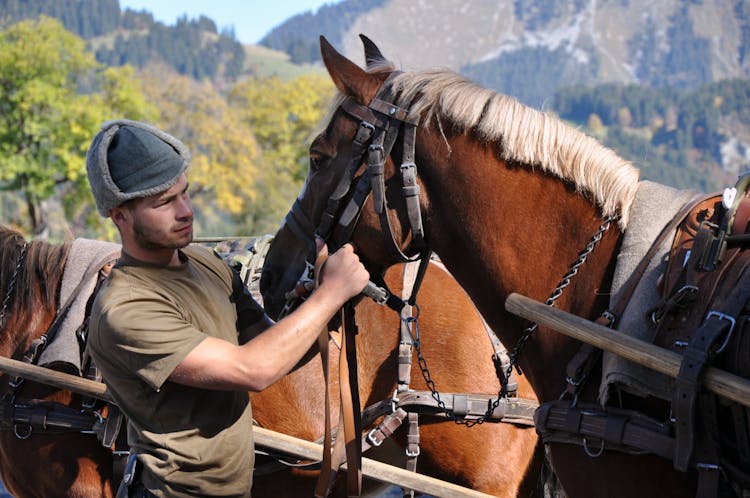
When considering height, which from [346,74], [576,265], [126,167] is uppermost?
[346,74]

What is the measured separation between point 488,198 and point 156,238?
1037mm

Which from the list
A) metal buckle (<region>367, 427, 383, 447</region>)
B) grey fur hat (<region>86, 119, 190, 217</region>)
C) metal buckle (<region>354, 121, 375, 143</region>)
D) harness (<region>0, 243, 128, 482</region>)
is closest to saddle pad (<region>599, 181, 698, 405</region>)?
metal buckle (<region>354, 121, 375, 143</region>)

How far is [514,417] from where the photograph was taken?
11.2 feet

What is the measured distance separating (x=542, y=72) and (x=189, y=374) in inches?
7791

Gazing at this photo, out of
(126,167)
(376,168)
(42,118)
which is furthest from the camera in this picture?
(42,118)

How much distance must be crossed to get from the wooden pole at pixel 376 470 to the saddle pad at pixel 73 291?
967mm

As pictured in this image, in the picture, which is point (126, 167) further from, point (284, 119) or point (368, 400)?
point (284, 119)

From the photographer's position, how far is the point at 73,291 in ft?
11.7

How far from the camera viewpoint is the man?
2.00m

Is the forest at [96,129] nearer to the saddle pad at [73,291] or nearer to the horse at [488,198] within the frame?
the saddle pad at [73,291]

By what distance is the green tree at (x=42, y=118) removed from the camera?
2848 cm

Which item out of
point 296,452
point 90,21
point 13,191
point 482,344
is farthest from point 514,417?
point 90,21

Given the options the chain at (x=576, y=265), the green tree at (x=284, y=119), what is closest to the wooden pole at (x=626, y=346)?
the chain at (x=576, y=265)

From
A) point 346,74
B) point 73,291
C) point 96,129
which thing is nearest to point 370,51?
point 346,74
